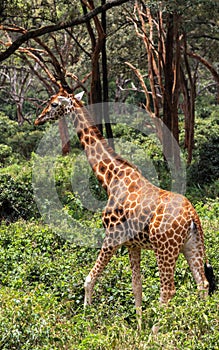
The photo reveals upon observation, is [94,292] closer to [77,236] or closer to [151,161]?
[77,236]

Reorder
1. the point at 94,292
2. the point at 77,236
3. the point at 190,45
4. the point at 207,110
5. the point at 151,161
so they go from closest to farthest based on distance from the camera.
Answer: the point at 94,292 < the point at 77,236 < the point at 151,161 < the point at 190,45 < the point at 207,110

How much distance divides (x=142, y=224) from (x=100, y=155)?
1.21 metres

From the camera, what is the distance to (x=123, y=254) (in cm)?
1032

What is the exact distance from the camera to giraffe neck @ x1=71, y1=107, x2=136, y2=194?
7.92 metres

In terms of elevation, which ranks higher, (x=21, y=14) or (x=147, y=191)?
(x=21, y=14)

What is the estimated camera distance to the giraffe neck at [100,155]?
792 centimetres

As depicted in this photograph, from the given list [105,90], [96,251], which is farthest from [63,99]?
[105,90]

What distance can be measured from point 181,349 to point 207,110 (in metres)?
30.1

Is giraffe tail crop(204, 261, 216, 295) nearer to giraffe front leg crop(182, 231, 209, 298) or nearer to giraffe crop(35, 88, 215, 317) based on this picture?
giraffe crop(35, 88, 215, 317)

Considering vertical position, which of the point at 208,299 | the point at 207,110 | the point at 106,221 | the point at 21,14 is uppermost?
the point at 21,14

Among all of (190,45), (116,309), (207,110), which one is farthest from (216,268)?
(207,110)

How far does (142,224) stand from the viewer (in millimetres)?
7355

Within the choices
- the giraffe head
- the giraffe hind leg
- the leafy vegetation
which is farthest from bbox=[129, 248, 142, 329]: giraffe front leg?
the giraffe head

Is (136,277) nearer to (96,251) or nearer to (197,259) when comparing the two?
(197,259)
